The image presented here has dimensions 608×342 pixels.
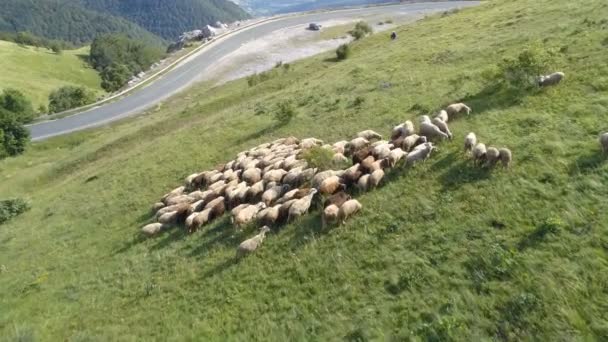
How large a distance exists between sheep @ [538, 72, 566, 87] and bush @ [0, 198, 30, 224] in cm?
3296

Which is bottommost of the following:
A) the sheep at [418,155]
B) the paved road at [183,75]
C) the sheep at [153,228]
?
the paved road at [183,75]

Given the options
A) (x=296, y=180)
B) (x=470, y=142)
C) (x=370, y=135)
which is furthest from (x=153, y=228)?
(x=470, y=142)

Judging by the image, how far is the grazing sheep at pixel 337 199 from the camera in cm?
1480

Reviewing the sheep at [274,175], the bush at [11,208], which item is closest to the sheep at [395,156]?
the sheep at [274,175]

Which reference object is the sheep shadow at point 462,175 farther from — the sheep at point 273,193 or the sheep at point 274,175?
the sheep at point 274,175

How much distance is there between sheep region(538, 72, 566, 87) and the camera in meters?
19.6

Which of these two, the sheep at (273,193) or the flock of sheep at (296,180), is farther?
the sheep at (273,193)

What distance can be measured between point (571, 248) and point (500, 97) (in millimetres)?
11920

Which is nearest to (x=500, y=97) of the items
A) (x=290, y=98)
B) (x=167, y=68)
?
(x=290, y=98)

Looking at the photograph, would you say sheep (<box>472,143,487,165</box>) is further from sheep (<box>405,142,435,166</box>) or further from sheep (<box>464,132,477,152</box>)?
sheep (<box>405,142,435,166</box>)

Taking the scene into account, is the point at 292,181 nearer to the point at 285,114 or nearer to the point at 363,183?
the point at 363,183

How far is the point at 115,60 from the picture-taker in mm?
196375

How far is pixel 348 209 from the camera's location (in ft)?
47.3

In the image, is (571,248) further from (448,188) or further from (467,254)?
(448,188)
